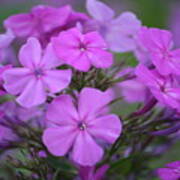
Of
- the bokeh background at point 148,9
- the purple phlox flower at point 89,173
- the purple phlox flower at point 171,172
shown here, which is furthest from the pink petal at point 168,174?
the bokeh background at point 148,9

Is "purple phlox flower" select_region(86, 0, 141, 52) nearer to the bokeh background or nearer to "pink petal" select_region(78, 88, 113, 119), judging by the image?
"pink petal" select_region(78, 88, 113, 119)

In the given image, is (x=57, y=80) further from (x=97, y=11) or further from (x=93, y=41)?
(x=97, y=11)

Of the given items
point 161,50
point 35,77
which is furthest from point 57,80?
point 161,50

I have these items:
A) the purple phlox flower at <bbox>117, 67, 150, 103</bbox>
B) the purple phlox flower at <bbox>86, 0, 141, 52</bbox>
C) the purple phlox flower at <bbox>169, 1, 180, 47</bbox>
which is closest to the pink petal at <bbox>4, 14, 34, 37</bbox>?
the purple phlox flower at <bbox>86, 0, 141, 52</bbox>

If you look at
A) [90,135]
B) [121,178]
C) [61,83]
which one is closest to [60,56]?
[61,83]

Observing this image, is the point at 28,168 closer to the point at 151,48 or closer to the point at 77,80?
the point at 77,80
